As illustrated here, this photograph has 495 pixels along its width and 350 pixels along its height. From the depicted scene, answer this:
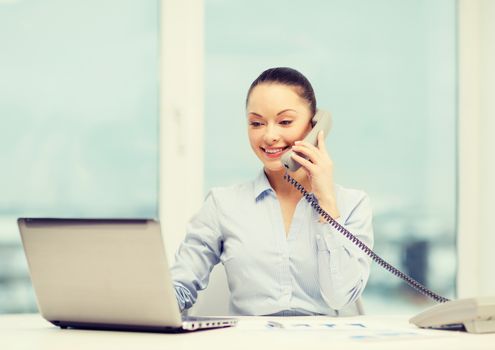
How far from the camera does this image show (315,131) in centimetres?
207

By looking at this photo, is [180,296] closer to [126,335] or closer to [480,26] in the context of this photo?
[126,335]

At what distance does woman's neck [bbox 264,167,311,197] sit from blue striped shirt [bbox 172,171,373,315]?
0.08ft

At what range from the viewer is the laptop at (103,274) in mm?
1336

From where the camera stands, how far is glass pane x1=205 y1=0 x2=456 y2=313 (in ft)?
10.2

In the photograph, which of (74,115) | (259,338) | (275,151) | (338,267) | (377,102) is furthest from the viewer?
(377,102)

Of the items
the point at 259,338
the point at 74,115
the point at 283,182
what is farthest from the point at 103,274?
the point at 74,115

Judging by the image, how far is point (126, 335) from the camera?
138cm

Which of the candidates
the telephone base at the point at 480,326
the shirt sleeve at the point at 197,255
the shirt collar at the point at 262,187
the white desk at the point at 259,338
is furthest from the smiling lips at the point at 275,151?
the telephone base at the point at 480,326

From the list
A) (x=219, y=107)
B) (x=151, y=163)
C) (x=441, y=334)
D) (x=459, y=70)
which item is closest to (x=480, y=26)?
(x=459, y=70)

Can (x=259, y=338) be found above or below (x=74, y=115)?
below

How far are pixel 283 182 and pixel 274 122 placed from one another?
18cm

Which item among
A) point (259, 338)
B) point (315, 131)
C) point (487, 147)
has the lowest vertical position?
point (259, 338)

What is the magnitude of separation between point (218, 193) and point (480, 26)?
1.70 metres

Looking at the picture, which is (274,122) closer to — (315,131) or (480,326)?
(315,131)
